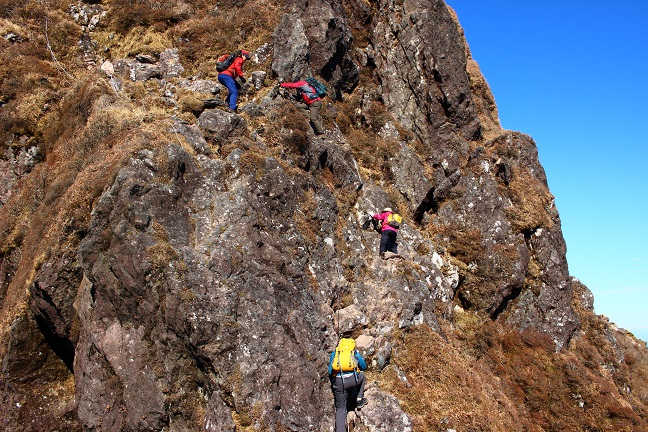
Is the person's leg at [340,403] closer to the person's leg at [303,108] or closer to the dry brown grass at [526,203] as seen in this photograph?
the person's leg at [303,108]

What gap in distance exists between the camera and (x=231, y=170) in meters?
15.9

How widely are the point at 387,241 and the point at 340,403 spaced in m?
7.12

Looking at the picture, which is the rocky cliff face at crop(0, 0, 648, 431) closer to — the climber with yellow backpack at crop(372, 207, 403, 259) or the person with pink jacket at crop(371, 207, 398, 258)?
the climber with yellow backpack at crop(372, 207, 403, 259)

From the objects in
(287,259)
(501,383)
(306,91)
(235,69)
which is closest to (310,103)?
(306,91)

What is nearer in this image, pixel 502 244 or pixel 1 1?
pixel 502 244

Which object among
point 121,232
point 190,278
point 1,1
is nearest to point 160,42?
point 1,1

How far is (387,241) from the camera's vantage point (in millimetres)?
18016

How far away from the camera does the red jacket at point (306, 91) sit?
20.1m

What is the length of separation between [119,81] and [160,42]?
5.40 m

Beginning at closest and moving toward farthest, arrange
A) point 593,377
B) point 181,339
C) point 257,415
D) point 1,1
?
point 257,415
point 181,339
point 593,377
point 1,1

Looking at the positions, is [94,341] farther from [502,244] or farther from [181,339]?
[502,244]

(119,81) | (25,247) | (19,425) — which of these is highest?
(119,81)

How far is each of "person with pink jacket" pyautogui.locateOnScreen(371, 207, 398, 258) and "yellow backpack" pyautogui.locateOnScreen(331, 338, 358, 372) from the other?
18.4 feet

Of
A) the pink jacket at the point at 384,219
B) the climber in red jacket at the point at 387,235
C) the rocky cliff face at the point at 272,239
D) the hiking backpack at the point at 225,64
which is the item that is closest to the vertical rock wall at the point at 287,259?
the rocky cliff face at the point at 272,239
